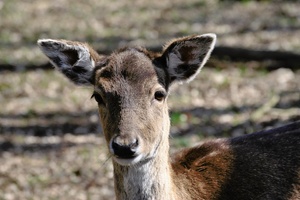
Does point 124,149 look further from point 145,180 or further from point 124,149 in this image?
point 145,180

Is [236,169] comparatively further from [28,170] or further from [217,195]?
[28,170]

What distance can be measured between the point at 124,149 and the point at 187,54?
1.23m

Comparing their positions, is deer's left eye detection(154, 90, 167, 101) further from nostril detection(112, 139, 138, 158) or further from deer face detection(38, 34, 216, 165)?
nostril detection(112, 139, 138, 158)

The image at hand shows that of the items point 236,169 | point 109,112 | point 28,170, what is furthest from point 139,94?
point 28,170

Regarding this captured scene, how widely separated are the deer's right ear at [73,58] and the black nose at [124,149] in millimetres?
1026

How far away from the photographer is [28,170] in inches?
371

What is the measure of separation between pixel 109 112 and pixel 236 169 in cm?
131

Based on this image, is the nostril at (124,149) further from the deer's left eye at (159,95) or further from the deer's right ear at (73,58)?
the deer's right ear at (73,58)

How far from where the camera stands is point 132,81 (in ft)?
18.7

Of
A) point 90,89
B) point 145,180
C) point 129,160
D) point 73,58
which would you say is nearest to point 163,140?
point 145,180

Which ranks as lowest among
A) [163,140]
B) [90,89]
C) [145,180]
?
[90,89]

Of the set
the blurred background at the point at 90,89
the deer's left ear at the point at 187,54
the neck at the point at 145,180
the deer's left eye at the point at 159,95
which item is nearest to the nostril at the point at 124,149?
the neck at the point at 145,180

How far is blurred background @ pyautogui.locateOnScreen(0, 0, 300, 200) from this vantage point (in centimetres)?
948

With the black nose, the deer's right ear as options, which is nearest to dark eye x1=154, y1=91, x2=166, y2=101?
the black nose
